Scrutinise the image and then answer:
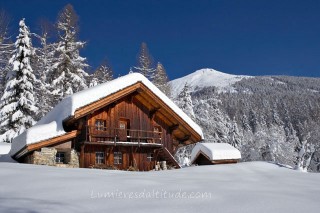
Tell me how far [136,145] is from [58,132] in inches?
204

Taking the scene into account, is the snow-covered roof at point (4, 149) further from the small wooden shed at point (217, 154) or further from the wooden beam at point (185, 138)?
the small wooden shed at point (217, 154)

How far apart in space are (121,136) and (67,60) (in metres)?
12.0

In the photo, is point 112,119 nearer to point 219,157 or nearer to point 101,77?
point 219,157

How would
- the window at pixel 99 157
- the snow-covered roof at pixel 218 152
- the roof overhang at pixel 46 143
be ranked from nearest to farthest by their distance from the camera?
the roof overhang at pixel 46 143 → the window at pixel 99 157 → the snow-covered roof at pixel 218 152

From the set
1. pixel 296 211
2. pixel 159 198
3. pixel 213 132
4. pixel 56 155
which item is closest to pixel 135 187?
pixel 159 198

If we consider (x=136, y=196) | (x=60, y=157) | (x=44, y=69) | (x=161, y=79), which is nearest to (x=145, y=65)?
(x=161, y=79)

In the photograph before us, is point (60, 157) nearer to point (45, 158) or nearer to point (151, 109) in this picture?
point (45, 158)

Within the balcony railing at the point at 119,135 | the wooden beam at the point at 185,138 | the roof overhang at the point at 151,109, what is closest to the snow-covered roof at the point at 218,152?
the roof overhang at the point at 151,109

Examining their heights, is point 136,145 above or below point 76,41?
below

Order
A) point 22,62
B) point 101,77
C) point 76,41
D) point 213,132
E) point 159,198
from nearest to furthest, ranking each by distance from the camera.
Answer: point 159,198 → point 22,62 → point 76,41 → point 101,77 → point 213,132

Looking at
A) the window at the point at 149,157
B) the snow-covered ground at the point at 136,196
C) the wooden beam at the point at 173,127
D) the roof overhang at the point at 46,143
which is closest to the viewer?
the snow-covered ground at the point at 136,196

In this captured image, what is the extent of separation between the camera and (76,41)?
3111 centimetres

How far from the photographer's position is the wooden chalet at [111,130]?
57.1 ft

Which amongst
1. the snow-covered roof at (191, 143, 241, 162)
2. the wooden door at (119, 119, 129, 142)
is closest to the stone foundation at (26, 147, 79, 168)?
the wooden door at (119, 119, 129, 142)
